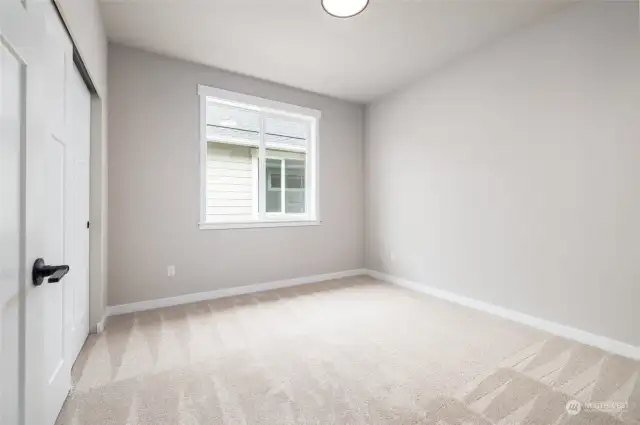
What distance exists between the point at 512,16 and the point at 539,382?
286 centimetres

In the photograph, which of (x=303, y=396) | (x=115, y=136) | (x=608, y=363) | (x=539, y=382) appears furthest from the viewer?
(x=115, y=136)

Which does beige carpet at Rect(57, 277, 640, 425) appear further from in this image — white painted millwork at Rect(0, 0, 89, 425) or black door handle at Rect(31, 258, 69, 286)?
black door handle at Rect(31, 258, 69, 286)

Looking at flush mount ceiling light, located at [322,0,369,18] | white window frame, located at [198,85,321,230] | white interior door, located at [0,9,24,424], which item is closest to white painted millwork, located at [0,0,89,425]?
white interior door, located at [0,9,24,424]

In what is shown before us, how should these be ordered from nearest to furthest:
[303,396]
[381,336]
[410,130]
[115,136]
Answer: [303,396] < [381,336] < [115,136] < [410,130]

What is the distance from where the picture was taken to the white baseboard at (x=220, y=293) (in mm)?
3088

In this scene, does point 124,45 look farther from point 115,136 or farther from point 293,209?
point 293,209

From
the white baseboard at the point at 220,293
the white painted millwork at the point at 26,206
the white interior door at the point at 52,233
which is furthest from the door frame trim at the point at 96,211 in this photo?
the white painted millwork at the point at 26,206

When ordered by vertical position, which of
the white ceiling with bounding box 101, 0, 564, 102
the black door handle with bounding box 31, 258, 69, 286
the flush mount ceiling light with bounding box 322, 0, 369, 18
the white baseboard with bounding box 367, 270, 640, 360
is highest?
the white ceiling with bounding box 101, 0, 564, 102

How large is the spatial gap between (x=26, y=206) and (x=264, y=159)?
3189mm

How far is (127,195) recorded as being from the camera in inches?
122

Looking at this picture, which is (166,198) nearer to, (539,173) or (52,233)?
(52,233)

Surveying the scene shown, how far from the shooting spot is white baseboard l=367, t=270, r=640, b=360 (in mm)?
2297

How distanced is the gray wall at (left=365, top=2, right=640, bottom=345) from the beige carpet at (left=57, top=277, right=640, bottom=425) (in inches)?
16.7

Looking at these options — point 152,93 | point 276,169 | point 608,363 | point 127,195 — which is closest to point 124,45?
point 152,93
